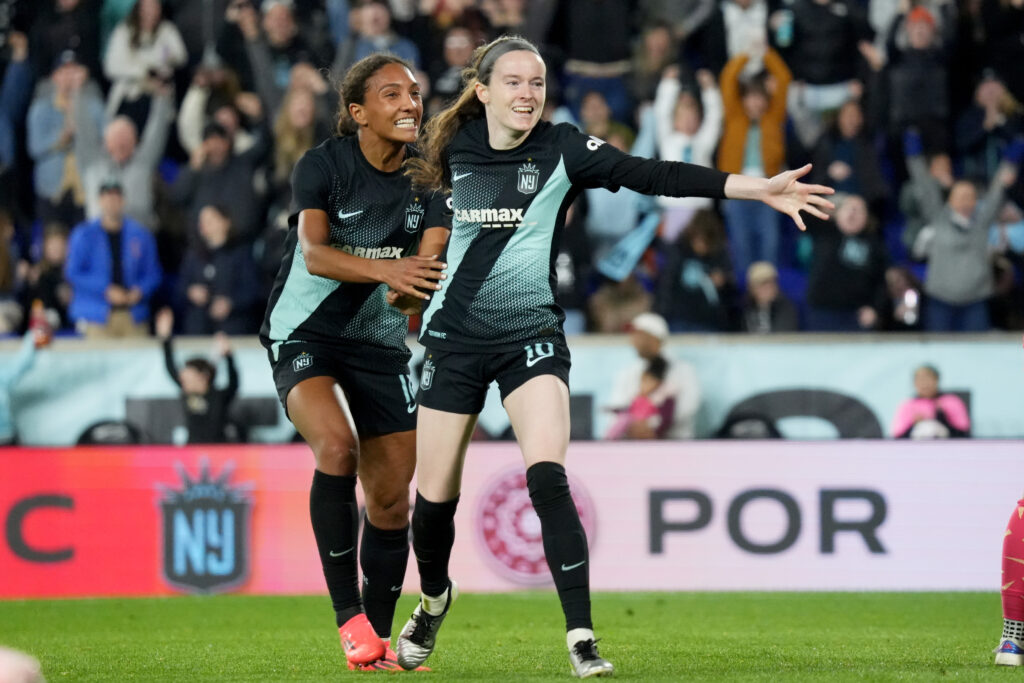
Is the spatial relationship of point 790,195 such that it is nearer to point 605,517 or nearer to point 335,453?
point 335,453

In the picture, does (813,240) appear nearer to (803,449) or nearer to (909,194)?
(909,194)

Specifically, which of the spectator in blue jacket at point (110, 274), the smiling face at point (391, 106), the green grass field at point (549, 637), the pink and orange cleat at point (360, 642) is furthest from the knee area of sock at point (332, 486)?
the spectator in blue jacket at point (110, 274)

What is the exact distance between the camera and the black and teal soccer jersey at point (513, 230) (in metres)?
5.38

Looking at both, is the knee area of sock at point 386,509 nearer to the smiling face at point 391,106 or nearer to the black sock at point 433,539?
the black sock at point 433,539

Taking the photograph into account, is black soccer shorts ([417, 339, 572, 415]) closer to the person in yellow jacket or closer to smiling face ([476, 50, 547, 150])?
smiling face ([476, 50, 547, 150])

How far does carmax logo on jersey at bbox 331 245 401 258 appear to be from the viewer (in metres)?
6.04

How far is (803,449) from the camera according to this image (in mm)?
9953

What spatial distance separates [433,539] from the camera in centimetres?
575

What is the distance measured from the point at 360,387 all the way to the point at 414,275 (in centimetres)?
79

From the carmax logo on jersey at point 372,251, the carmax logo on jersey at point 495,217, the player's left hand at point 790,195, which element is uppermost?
the player's left hand at point 790,195

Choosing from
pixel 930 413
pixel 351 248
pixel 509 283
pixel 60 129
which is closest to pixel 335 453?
pixel 351 248

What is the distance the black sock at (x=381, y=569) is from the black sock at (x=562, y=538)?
1.07 metres

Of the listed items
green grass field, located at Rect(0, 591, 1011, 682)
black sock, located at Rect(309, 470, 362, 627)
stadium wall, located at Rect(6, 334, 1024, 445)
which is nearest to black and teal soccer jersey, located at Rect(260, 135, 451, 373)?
black sock, located at Rect(309, 470, 362, 627)

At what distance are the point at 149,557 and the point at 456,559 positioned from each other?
2.06 meters
